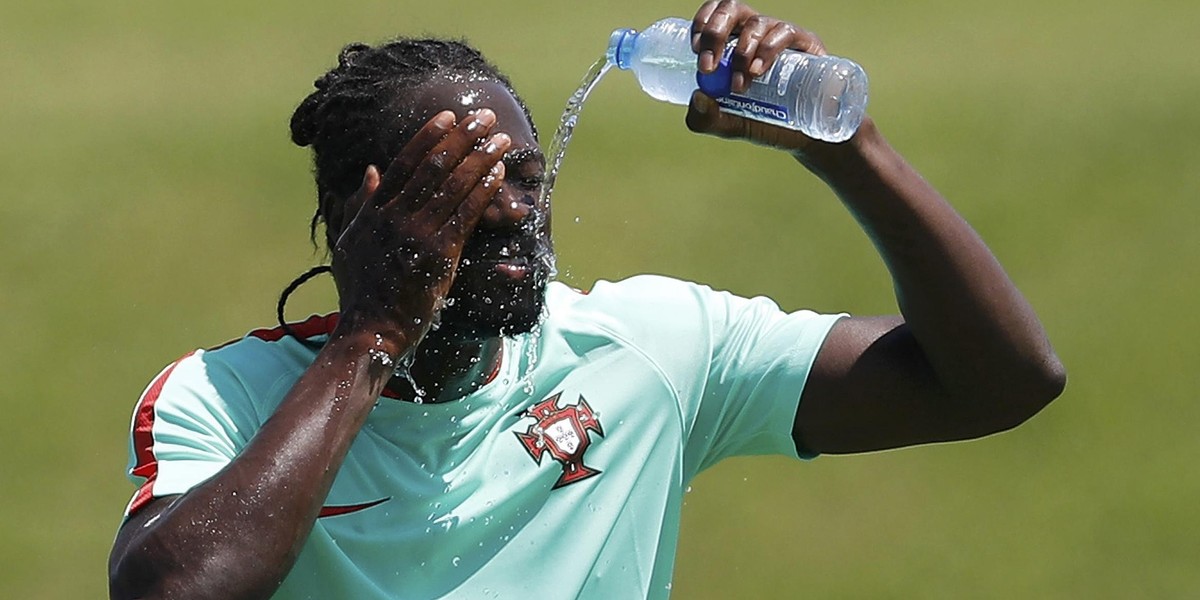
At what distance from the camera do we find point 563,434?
3359 millimetres

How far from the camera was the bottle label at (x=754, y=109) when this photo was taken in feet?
10.5

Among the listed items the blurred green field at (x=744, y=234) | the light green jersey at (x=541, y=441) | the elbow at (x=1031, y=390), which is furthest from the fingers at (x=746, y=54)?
the blurred green field at (x=744, y=234)

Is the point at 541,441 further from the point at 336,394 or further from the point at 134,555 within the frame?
the point at 134,555

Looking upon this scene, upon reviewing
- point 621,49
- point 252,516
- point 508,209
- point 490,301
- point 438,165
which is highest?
point 621,49

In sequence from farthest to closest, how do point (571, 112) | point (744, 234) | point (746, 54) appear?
point (744, 234) → point (571, 112) → point (746, 54)

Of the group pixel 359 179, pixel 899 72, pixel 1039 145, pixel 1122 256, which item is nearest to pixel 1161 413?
pixel 1122 256

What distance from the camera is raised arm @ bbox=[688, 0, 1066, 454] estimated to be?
11.1 ft

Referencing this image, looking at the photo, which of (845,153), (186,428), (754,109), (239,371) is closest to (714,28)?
(754,109)

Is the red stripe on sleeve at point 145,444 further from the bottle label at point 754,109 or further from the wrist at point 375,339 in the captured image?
the bottle label at point 754,109

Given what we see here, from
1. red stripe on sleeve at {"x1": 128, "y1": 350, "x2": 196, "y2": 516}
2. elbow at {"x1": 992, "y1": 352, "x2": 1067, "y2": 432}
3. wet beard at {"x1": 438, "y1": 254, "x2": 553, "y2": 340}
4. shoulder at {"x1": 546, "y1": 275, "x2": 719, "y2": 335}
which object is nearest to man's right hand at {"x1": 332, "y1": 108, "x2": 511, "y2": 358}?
wet beard at {"x1": 438, "y1": 254, "x2": 553, "y2": 340}

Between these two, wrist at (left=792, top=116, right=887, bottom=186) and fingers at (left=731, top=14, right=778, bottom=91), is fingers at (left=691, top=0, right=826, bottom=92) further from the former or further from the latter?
wrist at (left=792, top=116, right=887, bottom=186)

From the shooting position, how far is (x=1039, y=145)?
9.98 m

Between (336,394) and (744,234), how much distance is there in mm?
6371

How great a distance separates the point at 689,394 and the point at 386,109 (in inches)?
30.3
